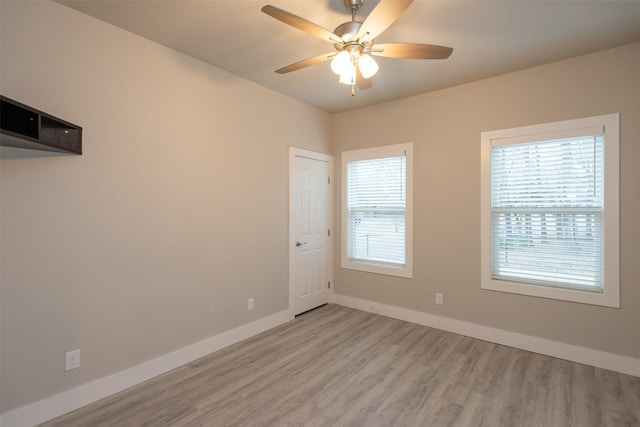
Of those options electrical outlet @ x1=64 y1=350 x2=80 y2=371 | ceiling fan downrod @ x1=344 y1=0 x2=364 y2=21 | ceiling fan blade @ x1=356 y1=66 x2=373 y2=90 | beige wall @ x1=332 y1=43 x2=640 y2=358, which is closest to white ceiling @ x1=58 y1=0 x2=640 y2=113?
ceiling fan downrod @ x1=344 y1=0 x2=364 y2=21

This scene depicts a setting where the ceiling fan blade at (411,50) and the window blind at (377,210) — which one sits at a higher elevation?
the ceiling fan blade at (411,50)

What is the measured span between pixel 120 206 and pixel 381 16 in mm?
2246

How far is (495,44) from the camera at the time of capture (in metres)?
2.57

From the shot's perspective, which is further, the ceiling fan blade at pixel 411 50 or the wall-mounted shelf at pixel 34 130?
the ceiling fan blade at pixel 411 50

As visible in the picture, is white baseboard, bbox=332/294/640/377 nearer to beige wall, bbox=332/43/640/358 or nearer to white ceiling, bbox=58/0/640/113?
beige wall, bbox=332/43/640/358

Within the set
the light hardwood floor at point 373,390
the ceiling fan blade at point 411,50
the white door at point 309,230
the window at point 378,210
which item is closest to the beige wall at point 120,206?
the light hardwood floor at point 373,390

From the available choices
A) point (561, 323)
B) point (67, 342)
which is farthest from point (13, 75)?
point (561, 323)

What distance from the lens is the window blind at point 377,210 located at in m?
3.96

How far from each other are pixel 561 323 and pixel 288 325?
2.78 m

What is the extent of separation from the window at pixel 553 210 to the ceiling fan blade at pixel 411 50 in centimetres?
167

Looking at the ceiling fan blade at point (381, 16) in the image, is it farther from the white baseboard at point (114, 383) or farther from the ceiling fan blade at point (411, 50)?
the white baseboard at point (114, 383)

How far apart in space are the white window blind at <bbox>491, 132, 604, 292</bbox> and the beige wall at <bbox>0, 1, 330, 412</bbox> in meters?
2.60

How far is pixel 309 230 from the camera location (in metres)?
4.14

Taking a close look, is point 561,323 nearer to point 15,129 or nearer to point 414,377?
point 414,377
